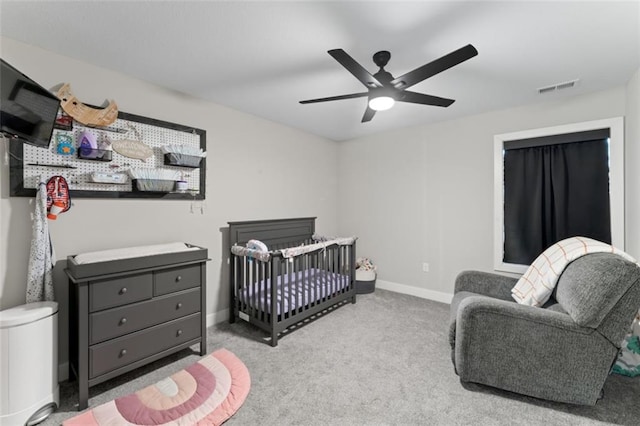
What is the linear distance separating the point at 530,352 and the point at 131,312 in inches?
102

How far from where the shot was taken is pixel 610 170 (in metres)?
2.53

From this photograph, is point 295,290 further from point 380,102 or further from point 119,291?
point 380,102

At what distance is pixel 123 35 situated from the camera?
1730mm

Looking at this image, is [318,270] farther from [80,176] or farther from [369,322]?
[80,176]

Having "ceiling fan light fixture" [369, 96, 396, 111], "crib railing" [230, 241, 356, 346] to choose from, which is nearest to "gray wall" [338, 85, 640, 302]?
"crib railing" [230, 241, 356, 346]

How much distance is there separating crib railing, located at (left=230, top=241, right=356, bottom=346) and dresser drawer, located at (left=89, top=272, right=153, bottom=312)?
36.7 inches

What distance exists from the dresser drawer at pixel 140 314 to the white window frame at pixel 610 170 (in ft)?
10.4

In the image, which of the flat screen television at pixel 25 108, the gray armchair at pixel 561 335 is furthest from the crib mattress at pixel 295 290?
the flat screen television at pixel 25 108

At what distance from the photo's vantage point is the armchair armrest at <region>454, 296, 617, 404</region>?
1.56 m

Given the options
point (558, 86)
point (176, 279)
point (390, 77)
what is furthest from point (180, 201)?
point (558, 86)

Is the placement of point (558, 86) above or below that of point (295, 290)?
above

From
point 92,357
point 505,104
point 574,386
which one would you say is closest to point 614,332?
point 574,386

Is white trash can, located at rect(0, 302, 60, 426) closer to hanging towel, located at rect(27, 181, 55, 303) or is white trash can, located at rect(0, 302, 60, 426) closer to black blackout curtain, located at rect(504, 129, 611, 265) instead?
hanging towel, located at rect(27, 181, 55, 303)

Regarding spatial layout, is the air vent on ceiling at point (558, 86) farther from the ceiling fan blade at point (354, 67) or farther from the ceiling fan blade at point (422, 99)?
the ceiling fan blade at point (354, 67)
